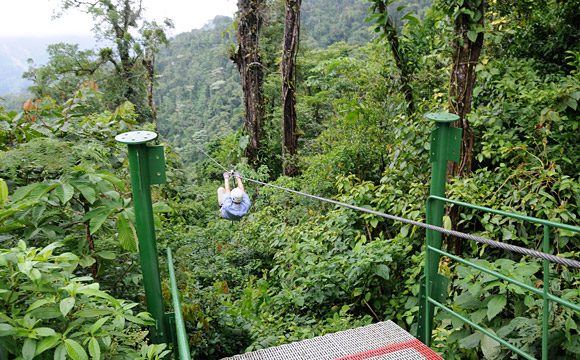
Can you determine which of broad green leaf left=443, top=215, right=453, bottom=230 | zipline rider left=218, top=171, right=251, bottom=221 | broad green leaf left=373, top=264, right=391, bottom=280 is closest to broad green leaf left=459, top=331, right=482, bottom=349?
broad green leaf left=373, top=264, right=391, bottom=280

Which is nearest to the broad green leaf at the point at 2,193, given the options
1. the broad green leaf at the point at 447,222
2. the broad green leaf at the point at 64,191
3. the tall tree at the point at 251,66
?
the broad green leaf at the point at 64,191

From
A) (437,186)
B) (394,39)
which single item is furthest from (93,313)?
(394,39)

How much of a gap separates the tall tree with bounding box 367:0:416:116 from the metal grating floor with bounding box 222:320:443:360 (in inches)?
108

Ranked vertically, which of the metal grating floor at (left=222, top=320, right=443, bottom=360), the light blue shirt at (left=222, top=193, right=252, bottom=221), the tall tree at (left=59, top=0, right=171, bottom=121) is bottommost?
the light blue shirt at (left=222, top=193, right=252, bottom=221)

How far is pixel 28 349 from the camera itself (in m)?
1.08

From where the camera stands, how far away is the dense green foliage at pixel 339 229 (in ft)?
5.28

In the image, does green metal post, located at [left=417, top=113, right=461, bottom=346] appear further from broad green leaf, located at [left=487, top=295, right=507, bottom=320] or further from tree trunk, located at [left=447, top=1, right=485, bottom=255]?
tree trunk, located at [left=447, top=1, right=485, bottom=255]

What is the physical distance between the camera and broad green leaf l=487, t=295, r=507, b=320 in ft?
6.23

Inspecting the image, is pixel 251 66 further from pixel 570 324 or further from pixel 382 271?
pixel 570 324

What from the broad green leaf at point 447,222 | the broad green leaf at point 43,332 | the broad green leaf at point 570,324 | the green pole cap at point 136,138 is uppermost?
the green pole cap at point 136,138

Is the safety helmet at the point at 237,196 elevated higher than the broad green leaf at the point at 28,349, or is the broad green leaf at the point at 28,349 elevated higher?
the broad green leaf at the point at 28,349

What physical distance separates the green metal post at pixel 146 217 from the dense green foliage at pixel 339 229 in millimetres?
140

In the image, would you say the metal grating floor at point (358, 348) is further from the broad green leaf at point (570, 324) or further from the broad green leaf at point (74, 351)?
the broad green leaf at point (74, 351)

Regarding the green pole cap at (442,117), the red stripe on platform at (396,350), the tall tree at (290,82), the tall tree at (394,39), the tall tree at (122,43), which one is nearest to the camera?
the red stripe on platform at (396,350)
